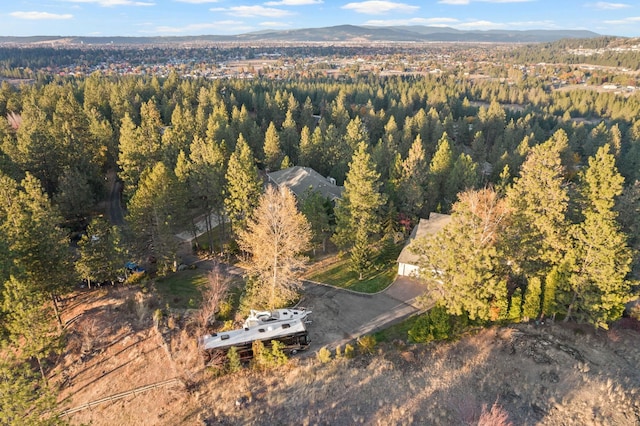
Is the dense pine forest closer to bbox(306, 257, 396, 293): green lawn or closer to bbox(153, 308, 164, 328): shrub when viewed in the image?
bbox(306, 257, 396, 293): green lawn

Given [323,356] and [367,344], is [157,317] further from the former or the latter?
[367,344]

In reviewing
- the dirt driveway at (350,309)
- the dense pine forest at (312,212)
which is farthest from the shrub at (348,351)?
the dense pine forest at (312,212)

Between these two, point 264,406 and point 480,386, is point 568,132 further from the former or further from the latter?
point 264,406

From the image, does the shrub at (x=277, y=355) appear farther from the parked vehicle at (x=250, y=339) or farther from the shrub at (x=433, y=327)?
the shrub at (x=433, y=327)

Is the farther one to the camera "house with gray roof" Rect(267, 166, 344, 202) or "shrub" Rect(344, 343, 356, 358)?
"house with gray roof" Rect(267, 166, 344, 202)

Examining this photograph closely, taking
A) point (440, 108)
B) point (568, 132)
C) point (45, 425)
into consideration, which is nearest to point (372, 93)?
point (440, 108)

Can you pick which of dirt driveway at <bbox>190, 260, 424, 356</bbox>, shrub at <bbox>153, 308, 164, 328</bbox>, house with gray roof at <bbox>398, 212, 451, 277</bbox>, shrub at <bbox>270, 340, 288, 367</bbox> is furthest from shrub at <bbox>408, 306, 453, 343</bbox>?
shrub at <bbox>153, 308, 164, 328</bbox>
